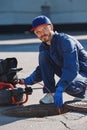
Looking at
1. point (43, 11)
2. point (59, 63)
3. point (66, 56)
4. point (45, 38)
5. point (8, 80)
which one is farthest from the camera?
point (43, 11)

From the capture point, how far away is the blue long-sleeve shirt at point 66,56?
5797 millimetres

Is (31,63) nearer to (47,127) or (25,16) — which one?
(47,127)

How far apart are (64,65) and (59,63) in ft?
0.95

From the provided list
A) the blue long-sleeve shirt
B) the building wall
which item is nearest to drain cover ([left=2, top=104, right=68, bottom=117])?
the blue long-sleeve shirt

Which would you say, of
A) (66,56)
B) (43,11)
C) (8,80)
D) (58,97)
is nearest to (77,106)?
(58,97)

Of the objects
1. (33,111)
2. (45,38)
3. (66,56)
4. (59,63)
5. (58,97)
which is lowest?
(33,111)

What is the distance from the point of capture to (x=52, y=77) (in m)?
6.43

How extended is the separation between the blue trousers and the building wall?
15631 mm

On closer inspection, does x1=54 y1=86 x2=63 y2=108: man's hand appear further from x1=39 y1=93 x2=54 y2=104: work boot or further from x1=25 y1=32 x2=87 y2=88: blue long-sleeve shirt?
x1=39 y1=93 x2=54 y2=104: work boot

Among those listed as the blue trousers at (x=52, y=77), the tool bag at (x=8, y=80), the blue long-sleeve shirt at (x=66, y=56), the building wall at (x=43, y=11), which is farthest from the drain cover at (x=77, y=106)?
the building wall at (x=43, y=11)

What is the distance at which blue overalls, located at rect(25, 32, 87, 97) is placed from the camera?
5820mm

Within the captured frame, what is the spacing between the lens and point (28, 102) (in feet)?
22.2

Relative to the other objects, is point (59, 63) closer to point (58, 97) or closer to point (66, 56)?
point (66, 56)

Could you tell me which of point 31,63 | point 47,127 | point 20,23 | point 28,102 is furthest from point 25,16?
point 47,127
